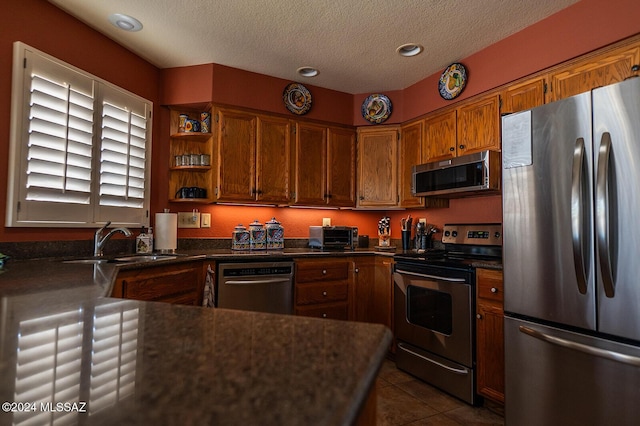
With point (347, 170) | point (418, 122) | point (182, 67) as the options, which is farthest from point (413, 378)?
point (182, 67)

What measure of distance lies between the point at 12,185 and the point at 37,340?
1882 mm

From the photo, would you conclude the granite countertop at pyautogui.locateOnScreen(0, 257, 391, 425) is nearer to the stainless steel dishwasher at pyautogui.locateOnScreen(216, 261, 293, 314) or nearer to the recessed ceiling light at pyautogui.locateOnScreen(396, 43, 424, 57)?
the stainless steel dishwasher at pyautogui.locateOnScreen(216, 261, 293, 314)

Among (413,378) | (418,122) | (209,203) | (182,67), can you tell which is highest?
(182,67)

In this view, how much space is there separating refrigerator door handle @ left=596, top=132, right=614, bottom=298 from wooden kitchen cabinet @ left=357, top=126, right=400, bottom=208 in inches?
80.6

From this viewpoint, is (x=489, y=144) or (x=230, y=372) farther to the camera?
(x=489, y=144)

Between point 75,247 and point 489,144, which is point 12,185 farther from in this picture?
point 489,144

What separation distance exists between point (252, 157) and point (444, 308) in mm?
2036

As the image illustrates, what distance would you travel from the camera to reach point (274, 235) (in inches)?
132

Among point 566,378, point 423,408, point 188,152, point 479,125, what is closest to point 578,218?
point 566,378

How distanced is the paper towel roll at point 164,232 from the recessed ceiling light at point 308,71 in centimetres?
172

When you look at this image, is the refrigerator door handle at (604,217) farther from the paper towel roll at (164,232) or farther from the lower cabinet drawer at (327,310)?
the paper towel roll at (164,232)

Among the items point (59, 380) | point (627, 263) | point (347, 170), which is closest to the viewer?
point (59, 380)

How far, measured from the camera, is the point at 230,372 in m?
0.47

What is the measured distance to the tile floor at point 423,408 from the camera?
2.12 m
